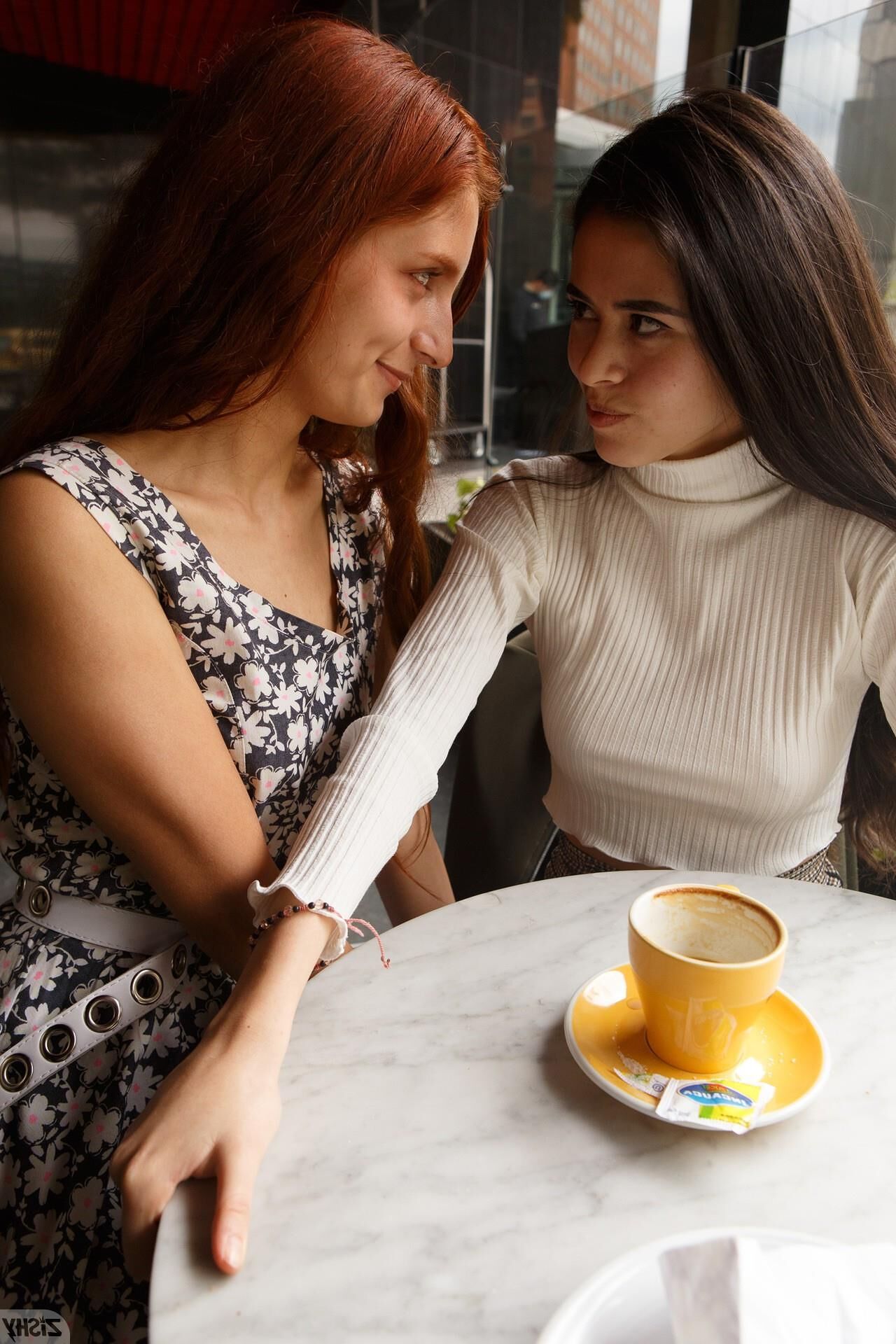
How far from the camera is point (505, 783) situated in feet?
4.78

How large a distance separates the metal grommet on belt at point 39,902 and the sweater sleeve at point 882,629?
0.89 metres

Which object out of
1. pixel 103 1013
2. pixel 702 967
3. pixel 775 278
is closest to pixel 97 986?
pixel 103 1013

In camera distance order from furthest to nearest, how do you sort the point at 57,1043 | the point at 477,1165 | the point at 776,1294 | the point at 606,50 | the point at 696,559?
the point at 606,50
the point at 696,559
the point at 57,1043
the point at 477,1165
the point at 776,1294

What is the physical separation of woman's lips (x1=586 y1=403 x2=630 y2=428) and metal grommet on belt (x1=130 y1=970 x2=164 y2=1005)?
0.74 meters

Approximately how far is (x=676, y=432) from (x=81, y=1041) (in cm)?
86

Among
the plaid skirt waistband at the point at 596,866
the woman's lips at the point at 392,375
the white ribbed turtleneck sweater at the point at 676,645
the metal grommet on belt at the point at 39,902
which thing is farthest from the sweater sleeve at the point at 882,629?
the metal grommet on belt at the point at 39,902

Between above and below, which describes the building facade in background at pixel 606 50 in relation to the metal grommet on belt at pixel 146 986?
above

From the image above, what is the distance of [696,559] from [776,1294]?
85cm

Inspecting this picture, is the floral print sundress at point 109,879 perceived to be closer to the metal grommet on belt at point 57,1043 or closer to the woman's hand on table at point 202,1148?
the metal grommet on belt at point 57,1043

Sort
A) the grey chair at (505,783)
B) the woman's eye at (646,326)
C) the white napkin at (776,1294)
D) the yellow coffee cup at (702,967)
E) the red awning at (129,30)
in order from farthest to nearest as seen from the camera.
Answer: the red awning at (129,30), the grey chair at (505,783), the woman's eye at (646,326), the yellow coffee cup at (702,967), the white napkin at (776,1294)

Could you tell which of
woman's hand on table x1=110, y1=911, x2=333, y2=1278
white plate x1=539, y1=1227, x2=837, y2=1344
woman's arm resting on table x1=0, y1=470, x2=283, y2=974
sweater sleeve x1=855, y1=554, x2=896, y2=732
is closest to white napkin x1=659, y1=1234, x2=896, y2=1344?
white plate x1=539, y1=1227, x2=837, y2=1344

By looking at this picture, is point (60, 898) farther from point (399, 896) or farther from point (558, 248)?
point (558, 248)

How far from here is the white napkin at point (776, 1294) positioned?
1.23 feet

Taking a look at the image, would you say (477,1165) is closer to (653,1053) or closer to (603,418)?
(653,1053)
